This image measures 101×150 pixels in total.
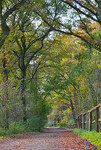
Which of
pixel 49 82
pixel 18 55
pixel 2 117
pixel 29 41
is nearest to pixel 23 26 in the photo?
pixel 29 41

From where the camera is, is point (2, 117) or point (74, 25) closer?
point (74, 25)

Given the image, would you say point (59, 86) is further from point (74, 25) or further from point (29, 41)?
point (74, 25)

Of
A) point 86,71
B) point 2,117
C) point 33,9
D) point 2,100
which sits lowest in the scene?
point 2,117

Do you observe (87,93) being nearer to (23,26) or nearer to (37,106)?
(37,106)

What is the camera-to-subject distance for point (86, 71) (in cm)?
1082

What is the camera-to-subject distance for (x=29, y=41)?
16.6 metres

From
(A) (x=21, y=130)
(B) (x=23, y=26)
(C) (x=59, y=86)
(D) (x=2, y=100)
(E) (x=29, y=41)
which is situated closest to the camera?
(D) (x=2, y=100)

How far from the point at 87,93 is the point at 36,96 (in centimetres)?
577

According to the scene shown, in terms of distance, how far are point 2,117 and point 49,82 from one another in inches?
347

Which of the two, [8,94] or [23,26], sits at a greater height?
[23,26]

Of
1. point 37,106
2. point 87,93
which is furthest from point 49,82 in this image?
point 87,93

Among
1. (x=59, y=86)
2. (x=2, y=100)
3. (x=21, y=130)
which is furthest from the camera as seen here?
(x=59, y=86)

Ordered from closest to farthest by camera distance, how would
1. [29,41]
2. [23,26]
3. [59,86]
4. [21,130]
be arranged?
[21,130] → [23,26] → [29,41] → [59,86]

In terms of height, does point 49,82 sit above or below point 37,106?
above
